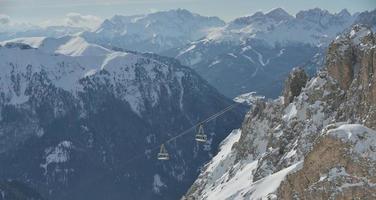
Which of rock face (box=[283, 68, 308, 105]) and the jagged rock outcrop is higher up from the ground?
the jagged rock outcrop

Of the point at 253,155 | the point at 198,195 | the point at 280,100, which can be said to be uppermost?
the point at 280,100

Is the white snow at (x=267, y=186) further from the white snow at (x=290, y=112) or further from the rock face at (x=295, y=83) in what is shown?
the rock face at (x=295, y=83)

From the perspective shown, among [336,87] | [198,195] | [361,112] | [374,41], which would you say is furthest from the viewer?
[198,195]

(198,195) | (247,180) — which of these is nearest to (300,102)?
(247,180)

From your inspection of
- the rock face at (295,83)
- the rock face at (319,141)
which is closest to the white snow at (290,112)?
the rock face at (319,141)

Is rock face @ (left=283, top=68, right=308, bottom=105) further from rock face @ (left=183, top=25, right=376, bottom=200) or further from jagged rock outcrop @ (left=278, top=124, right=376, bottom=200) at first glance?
jagged rock outcrop @ (left=278, top=124, right=376, bottom=200)

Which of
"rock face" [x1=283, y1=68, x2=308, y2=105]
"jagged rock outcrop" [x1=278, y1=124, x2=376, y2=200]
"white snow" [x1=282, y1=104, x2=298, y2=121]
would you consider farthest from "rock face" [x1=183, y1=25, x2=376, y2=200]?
"rock face" [x1=283, y1=68, x2=308, y2=105]

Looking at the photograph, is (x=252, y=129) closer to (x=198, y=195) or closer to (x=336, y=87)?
(x=198, y=195)
